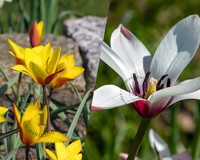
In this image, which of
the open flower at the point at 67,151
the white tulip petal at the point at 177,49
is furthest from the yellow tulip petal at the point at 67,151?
the white tulip petal at the point at 177,49

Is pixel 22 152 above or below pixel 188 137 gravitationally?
above

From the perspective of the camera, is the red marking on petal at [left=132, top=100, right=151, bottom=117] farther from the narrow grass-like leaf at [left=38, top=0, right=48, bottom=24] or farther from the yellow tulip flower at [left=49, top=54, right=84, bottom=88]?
the narrow grass-like leaf at [left=38, top=0, right=48, bottom=24]

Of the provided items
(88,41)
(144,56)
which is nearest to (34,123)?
(144,56)

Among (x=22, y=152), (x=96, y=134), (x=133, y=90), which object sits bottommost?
(x=96, y=134)

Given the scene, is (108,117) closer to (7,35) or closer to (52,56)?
(7,35)

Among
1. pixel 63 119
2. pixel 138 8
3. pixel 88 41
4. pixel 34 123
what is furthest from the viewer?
pixel 138 8

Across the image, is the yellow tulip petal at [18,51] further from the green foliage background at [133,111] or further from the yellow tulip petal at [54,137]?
the green foliage background at [133,111]
